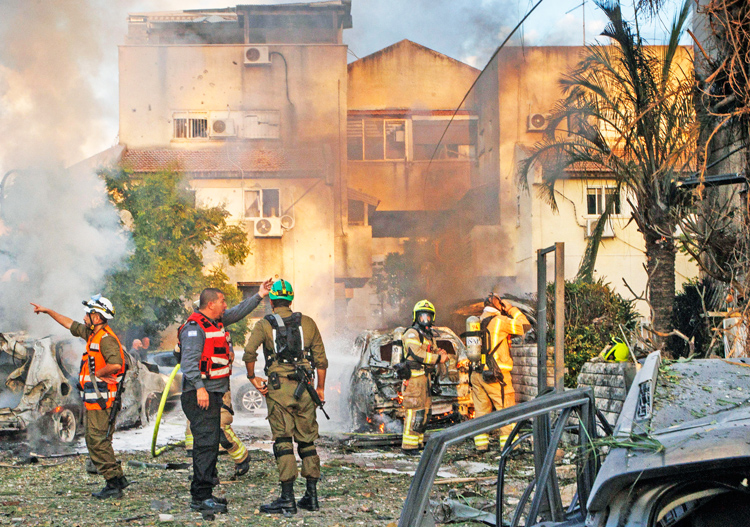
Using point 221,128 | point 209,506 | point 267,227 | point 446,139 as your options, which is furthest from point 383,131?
point 209,506

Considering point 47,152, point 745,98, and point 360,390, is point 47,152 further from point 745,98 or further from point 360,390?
point 745,98

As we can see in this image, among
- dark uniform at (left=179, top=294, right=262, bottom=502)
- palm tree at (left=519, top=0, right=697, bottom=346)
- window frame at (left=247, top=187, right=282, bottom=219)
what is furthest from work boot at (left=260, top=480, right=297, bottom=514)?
window frame at (left=247, top=187, right=282, bottom=219)

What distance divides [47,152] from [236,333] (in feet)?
33.0

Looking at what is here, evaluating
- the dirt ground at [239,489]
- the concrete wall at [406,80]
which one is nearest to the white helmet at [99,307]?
the dirt ground at [239,489]

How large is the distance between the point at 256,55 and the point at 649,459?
2990 centimetres

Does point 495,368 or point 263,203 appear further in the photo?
point 263,203

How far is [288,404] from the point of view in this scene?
243 inches

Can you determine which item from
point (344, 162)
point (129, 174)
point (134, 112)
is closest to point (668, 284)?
point (129, 174)

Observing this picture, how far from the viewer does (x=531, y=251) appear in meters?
26.2

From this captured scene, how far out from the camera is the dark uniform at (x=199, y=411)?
5.96 m

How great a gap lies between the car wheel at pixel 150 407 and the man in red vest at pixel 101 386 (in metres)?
4.26

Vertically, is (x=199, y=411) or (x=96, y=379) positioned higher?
(x=96, y=379)

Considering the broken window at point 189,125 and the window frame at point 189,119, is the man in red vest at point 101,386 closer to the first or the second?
the window frame at point 189,119

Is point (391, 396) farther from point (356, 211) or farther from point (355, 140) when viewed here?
point (355, 140)
